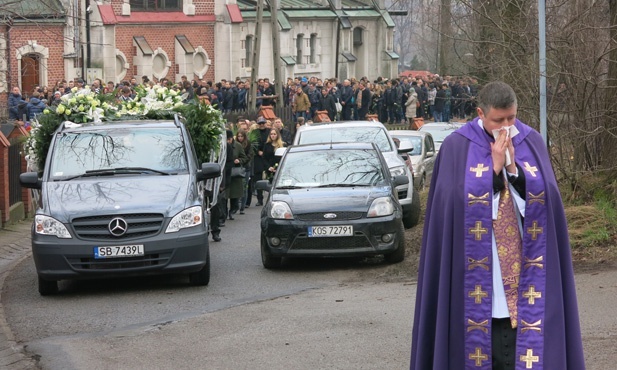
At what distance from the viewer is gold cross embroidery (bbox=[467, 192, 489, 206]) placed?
18.4 feet

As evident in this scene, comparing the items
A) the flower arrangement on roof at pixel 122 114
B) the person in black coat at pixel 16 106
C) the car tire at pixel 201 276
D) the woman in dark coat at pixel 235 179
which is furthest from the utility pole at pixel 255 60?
the car tire at pixel 201 276

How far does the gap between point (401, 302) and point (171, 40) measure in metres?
50.6

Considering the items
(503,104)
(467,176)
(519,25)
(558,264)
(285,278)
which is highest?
(519,25)

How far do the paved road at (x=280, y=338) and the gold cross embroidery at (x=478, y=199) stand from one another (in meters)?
3.05

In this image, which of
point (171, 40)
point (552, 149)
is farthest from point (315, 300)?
point (171, 40)

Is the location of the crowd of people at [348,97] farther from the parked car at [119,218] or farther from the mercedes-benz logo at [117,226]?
the mercedes-benz logo at [117,226]

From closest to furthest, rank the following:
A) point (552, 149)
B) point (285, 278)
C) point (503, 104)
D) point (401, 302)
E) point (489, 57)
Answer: point (503, 104)
point (401, 302)
point (285, 278)
point (552, 149)
point (489, 57)

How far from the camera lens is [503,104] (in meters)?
5.49

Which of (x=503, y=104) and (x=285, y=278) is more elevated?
(x=503, y=104)

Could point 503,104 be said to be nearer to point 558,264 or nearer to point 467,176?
point 467,176

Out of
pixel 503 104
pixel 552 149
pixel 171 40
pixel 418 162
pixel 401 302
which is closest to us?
pixel 503 104

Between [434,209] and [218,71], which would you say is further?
[218,71]

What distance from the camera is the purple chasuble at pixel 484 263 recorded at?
18.3ft

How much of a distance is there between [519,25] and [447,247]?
10274 millimetres
